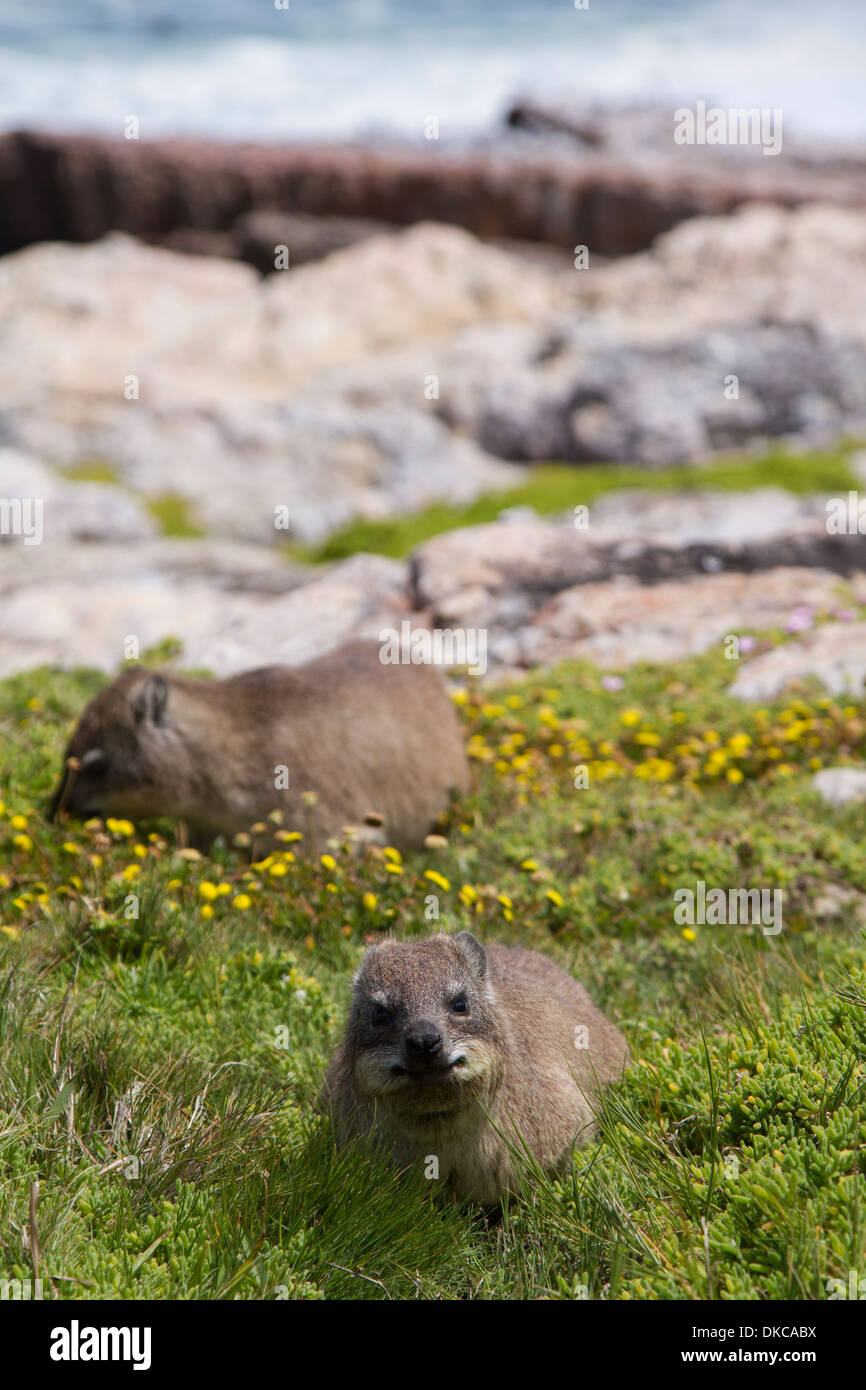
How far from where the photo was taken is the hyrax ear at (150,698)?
7367 millimetres

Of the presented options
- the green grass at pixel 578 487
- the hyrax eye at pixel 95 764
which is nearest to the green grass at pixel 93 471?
the green grass at pixel 578 487

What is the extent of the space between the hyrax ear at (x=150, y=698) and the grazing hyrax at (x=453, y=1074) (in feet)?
10.3

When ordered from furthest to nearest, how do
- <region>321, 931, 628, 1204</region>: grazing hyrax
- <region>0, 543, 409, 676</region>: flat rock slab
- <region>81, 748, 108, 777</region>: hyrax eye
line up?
1. <region>0, 543, 409, 676</region>: flat rock slab
2. <region>81, 748, 108, 777</region>: hyrax eye
3. <region>321, 931, 628, 1204</region>: grazing hyrax

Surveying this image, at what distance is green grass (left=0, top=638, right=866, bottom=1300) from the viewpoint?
3777 mm

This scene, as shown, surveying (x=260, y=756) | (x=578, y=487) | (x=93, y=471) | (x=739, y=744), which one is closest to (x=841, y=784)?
(x=739, y=744)

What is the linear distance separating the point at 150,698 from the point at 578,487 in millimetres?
12235

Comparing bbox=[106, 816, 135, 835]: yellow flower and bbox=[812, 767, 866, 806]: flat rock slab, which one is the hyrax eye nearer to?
bbox=[106, 816, 135, 835]: yellow flower

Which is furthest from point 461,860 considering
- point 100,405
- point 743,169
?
point 743,169

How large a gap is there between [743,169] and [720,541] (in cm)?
2418

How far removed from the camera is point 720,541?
467 inches

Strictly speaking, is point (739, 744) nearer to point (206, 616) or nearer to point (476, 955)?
point (476, 955)

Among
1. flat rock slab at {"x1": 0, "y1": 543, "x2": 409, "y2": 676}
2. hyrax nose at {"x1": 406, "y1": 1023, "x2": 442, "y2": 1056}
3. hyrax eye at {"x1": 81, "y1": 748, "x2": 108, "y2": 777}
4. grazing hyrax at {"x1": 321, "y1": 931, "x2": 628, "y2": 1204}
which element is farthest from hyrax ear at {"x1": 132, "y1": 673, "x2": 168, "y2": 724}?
hyrax nose at {"x1": 406, "y1": 1023, "x2": 442, "y2": 1056}

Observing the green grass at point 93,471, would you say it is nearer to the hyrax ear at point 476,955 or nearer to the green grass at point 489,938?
the green grass at point 489,938
